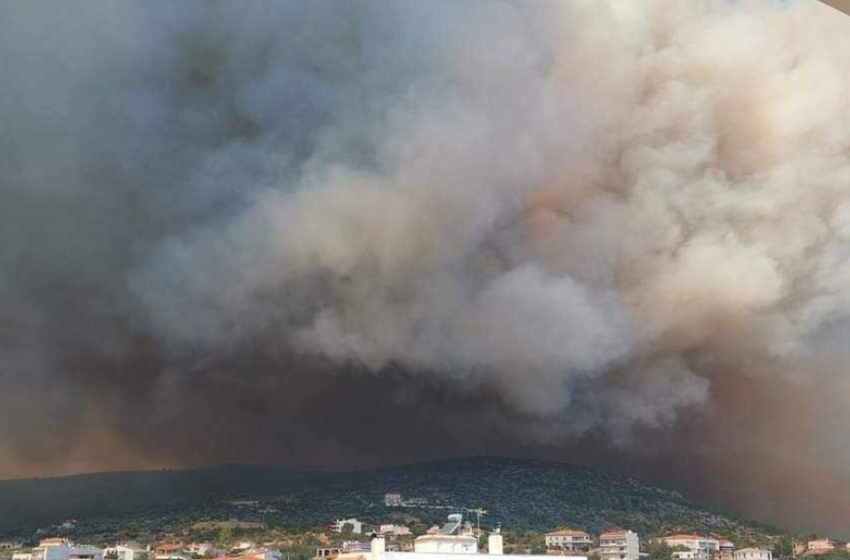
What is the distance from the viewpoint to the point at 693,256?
9.07m

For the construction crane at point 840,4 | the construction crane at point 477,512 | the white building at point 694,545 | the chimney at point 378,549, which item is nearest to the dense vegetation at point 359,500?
the construction crane at point 477,512

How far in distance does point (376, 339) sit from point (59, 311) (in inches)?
89.4

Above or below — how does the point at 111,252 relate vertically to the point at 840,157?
below

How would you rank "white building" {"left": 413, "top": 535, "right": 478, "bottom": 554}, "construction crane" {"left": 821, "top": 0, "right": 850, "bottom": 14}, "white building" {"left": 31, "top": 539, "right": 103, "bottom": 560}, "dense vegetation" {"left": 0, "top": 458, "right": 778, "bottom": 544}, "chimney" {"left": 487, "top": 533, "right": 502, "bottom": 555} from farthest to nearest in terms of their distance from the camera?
"chimney" {"left": 487, "top": 533, "right": 502, "bottom": 555} → "white building" {"left": 413, "top": 535, "right": 478, "bottom": 554} → "dense vegetation" {"left": 0, "top": 458, "right": 778, "bottom": 544} → "white building" {"left": 31, "top": 539, "right": 103, "bottom": 560} → "construction crane" {"left": 821, "top": 0, "right": 850, "bottom": 14}

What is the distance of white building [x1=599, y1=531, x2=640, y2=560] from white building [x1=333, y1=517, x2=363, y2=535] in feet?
5.87

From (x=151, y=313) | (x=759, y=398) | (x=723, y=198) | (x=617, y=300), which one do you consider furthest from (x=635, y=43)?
(x=151, y=313)

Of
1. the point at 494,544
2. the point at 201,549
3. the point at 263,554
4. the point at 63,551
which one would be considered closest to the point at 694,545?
the point at 494,544

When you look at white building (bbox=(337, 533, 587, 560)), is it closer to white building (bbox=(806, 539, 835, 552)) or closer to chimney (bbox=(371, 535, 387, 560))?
chimney (bbox=(371, 535, 387, 560))

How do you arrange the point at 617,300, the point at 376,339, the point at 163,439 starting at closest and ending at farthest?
the point at 163,439, the point at 376,339, the point at 617,300

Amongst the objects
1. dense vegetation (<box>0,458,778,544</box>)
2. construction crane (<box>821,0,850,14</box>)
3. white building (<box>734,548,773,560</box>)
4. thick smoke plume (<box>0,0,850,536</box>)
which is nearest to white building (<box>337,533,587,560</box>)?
dense vegetation (<box>0,458,778,544</box>)

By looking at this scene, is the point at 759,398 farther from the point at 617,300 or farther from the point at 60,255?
the point at 60,255

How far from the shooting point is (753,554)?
8758 mm

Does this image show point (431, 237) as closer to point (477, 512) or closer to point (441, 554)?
point (477, 512)

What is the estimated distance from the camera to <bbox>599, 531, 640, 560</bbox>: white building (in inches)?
322
